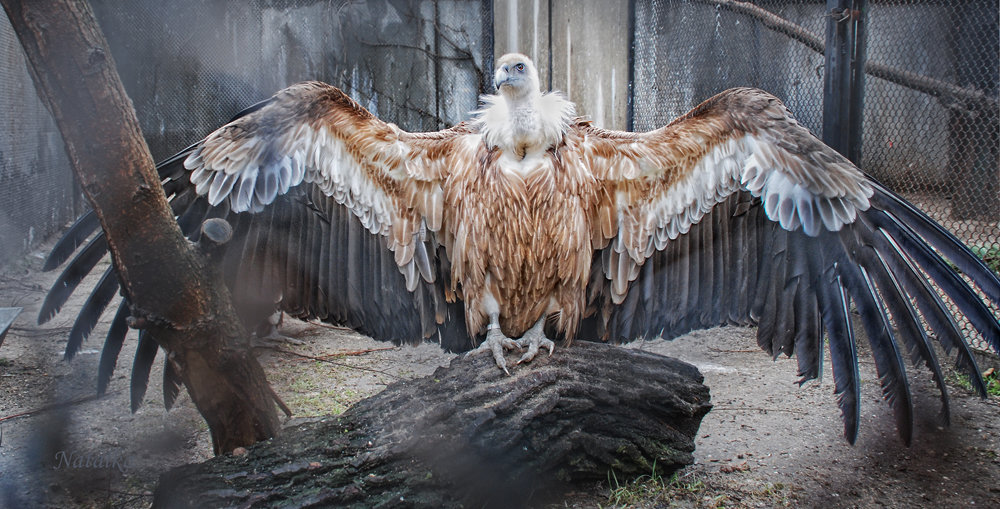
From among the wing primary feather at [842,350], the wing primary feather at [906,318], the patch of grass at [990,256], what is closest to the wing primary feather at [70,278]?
the wing primary feather at [842,350]

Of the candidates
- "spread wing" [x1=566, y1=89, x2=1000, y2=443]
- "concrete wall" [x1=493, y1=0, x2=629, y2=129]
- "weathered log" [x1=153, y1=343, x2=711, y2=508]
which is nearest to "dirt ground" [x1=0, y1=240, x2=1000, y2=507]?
"weathered log" [x1=153, y1=343, x2=711, y2=508]

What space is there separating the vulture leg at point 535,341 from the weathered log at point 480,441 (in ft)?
0.19

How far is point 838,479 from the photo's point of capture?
7.77ft

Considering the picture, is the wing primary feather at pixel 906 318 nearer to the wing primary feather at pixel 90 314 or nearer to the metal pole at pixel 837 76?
the metal pole at pixel 837 76

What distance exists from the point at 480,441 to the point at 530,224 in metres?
0.90

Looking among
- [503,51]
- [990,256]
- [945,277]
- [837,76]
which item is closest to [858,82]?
[837,76]

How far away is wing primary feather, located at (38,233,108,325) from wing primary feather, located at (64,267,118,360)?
7cm

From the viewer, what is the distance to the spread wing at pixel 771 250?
220 cm

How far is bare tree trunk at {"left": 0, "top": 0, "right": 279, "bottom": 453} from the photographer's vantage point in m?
1.56

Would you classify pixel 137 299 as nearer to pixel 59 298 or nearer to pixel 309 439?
pixel 59 298

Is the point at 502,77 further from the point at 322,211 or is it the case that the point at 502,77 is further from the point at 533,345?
the point at 533,345

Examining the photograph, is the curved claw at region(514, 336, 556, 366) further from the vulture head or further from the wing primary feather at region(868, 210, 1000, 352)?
the wing primary feather at region(868, 210, 1000, 352)

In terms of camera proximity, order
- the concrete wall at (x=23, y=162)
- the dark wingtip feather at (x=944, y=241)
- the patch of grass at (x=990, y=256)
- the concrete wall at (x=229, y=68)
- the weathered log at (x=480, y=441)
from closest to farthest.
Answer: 1. the weathered log at (x=480, y=441)
2. the dark wingtip feather at (x=944, y=241)
3. the concrete wall at (x=23, y=162)
4. the patch of grass at (x=990, y=256)
5. the concrete wall at (x=229, y=68)

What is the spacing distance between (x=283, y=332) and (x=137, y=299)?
2.23 m
